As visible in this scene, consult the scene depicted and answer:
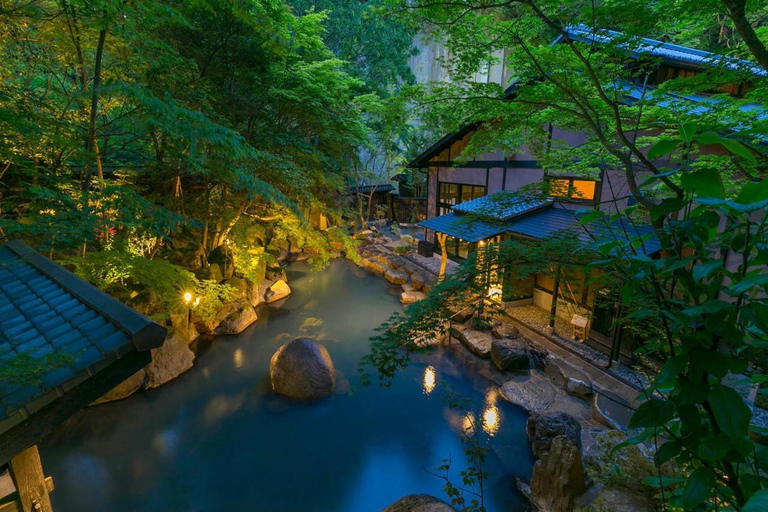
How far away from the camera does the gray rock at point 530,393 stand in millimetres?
7602

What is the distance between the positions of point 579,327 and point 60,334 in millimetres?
9992

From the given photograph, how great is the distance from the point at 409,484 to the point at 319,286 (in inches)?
412

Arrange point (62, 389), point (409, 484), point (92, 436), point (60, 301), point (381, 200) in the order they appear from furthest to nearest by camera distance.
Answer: point (381, 200)
point (92, 436)
point (409, 484)
point (60, 301)
point (62, 389)

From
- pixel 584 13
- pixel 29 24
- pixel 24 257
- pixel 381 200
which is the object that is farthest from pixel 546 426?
pixel 381 200

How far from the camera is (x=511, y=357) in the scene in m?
8.89

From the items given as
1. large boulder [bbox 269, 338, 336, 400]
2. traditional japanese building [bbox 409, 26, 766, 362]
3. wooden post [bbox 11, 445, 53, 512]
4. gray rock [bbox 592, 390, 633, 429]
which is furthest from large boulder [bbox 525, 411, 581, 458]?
wooden post [bbox 11, 445, 53, 512]

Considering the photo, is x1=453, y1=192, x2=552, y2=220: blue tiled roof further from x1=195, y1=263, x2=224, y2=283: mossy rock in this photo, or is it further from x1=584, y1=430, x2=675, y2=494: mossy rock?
x1=195, y1=263, x2=224, y2=283: mossy rock

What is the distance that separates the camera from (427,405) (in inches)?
324

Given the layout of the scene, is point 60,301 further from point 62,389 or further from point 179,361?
point 179,361

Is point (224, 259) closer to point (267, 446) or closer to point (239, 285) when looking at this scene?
point (239, 285)

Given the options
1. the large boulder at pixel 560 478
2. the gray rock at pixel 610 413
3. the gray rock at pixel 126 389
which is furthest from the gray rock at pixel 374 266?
the large boulder at pixel 560 478

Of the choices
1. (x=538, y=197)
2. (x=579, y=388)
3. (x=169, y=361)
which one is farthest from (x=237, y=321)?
(x=538, y=197)

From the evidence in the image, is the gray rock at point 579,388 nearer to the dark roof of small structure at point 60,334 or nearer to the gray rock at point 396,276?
the dark roof of small structure at point 60,334

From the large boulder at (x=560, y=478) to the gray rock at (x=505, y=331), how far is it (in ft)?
13.9
